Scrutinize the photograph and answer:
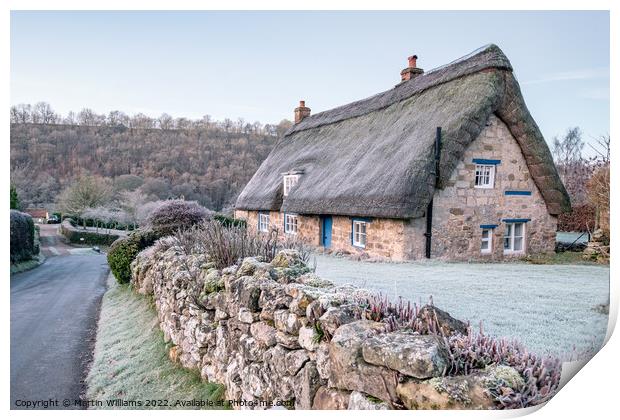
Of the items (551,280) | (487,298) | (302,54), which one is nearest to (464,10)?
(302,54)

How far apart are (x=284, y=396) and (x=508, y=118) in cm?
739

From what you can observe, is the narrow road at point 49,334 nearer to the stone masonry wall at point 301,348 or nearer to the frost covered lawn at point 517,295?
the stone masonry wall at point 301,348

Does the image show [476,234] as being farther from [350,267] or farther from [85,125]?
[85,125]

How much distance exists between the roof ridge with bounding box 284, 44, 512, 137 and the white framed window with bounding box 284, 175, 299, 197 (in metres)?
2.81

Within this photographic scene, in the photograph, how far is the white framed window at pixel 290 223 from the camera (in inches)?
460

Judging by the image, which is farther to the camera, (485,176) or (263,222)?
(263,222)

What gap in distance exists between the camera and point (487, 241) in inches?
331

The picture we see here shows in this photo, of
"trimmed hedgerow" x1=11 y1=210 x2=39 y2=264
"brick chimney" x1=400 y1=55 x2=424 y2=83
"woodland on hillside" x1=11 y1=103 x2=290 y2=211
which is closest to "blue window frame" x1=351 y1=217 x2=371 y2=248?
"woodland on hillside" x1=11 y1=103 x2=290 y2=211

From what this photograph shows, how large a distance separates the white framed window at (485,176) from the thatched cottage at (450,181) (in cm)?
2

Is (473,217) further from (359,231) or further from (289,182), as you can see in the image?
(289,182)

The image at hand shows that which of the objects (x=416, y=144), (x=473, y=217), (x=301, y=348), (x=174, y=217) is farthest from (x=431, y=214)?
(x=174, y=217)

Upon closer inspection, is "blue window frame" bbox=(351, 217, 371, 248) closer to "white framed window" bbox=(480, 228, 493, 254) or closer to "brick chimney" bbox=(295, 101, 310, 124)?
"white framed window" bbox=(480, 228, 493, 254)

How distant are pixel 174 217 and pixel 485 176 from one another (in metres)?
7.08

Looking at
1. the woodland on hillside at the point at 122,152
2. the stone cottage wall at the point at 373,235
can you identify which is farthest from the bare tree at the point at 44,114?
the stone cottage wall at the point at 373,235
